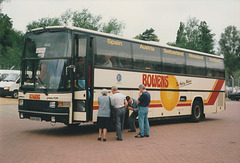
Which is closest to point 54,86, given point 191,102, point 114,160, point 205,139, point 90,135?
point 90,135

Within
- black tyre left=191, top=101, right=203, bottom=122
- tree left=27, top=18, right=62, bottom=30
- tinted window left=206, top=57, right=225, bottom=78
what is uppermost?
tree left=27, top=18, right=62, bottom=30

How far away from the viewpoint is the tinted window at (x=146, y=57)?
1341 cm

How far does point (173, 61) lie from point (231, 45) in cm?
7465

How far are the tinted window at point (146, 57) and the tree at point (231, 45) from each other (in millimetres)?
74469

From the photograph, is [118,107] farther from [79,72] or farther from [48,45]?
[48,45]

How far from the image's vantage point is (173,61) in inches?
614

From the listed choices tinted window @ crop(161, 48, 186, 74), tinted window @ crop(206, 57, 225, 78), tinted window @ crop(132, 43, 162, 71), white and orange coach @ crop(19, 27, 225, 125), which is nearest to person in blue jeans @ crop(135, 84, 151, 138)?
white and orange coach @ crop(19, 27, 225, 125)

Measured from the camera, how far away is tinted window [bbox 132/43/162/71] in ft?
44.0

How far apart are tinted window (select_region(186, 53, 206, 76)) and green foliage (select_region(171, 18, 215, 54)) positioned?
1832 inches

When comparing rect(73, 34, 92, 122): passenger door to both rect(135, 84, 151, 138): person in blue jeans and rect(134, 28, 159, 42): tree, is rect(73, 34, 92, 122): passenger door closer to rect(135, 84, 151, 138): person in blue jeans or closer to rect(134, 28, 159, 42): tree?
rect(135, 84, 151, 138): person in blue jeans

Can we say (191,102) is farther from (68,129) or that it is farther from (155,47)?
(68,129)

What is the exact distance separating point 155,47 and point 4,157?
8.95 meters

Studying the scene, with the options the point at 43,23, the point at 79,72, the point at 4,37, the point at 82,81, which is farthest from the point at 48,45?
the point at 4,37

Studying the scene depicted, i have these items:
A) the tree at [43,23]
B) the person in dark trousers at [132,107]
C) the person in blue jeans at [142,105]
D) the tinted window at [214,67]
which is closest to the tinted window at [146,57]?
the person in dark trousers at [132,107]
